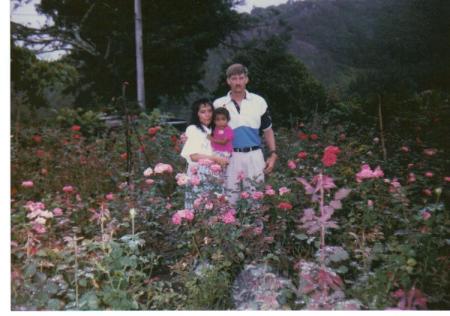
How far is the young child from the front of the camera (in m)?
3.25

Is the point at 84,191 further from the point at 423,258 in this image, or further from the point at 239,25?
the point at 239,25

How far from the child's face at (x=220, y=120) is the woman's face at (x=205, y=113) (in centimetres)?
6

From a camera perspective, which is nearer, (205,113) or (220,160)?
(220,160)

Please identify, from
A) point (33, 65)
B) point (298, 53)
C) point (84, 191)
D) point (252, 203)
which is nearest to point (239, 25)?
point (298, 53)

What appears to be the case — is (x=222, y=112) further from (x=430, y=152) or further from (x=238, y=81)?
(x=430, y=152)

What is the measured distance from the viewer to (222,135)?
3256 mm

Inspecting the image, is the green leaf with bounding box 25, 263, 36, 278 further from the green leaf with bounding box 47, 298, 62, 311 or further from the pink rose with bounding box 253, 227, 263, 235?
the pink rose with bounding box 253, 227, 263, 235

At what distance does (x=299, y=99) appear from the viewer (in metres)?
5.48

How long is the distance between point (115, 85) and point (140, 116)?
37.2 inches

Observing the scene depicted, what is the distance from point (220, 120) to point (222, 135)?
0.11 m

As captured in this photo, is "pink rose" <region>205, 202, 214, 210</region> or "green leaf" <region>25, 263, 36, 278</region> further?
"pink rose" <region>205, 202, 214, 210</region>

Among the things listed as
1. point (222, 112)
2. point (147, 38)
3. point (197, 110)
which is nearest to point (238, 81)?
point (222, 112)

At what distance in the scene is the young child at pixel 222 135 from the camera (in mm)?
3254

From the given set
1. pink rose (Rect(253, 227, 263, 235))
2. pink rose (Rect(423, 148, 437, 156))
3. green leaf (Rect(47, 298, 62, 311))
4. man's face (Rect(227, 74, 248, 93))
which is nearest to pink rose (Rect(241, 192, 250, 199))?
pink rose (Rect(253, 227, 263, 235))
